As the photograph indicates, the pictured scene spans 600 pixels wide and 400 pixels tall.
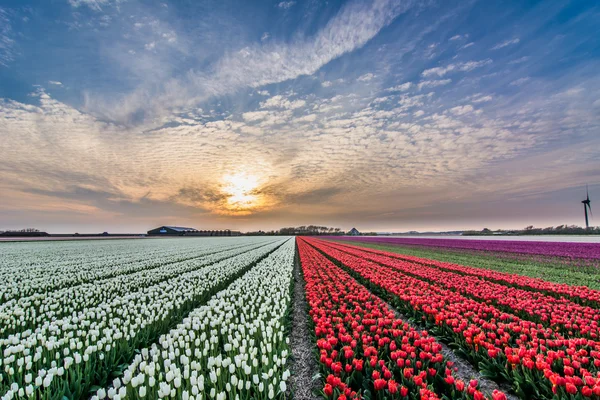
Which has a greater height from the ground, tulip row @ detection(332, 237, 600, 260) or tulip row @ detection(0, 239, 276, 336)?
tulip row @ detection(332, 237, 600, 260)

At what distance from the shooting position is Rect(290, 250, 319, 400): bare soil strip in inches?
175

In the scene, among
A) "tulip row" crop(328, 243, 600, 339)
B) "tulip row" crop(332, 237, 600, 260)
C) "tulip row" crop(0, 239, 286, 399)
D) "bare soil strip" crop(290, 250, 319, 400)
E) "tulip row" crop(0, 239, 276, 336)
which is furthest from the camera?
"tulip row" crop(332, 237, 600, 260)

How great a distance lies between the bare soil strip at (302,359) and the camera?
14.6 feet

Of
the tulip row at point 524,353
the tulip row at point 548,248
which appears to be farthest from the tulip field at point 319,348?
the tulip row at point 548,248

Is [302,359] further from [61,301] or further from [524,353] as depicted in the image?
[61,301]

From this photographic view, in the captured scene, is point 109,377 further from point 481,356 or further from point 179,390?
point 481,356

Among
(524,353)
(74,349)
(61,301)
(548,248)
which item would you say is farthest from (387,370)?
(548,248)

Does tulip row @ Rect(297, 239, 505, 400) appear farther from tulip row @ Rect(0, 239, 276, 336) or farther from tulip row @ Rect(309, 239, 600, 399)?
tulip row @ Rect(0, 239, 276, 336)

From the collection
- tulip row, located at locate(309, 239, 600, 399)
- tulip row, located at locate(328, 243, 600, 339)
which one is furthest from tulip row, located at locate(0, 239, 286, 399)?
tulip row, located at locate(328, 243, 600, 339)

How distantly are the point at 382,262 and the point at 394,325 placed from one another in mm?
12291

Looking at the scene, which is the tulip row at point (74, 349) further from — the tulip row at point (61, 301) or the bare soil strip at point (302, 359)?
the bare soil strip at point (302, 359)

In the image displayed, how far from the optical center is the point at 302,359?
558cm

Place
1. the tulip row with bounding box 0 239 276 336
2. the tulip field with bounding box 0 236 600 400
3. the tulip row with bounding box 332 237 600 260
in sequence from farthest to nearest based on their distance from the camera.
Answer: the tulip row with bounding box 332 237 600 260 → the tulip row with bounding box 0 239 276 336 → the tulip field with bounding box 0 236 600 400

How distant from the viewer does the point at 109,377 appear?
4.81m
